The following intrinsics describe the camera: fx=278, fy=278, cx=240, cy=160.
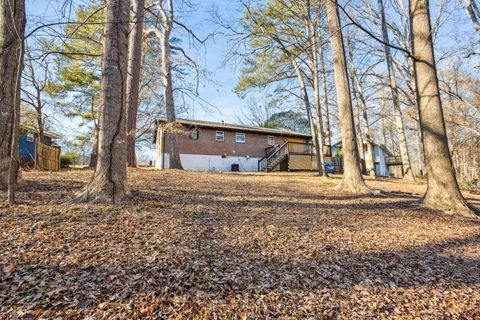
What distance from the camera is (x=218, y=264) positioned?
291 cm

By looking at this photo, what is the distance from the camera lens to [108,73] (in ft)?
14.5

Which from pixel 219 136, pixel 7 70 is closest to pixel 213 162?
pixel 219 136

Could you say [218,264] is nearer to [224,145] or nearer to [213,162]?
[213,162]

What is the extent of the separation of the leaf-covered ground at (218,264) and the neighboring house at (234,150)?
Answer: 1619 centimetres

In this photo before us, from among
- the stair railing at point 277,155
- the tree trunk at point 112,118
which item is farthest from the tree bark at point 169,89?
the stair railing at point 277,155

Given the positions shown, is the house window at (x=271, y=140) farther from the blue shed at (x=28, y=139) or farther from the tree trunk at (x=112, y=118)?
the tree trunk at (x=112, y=118)

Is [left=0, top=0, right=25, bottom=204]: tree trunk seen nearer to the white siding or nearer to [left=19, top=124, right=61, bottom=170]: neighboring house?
[left=19, top=124, right=61, bottom=170]: neighboring house

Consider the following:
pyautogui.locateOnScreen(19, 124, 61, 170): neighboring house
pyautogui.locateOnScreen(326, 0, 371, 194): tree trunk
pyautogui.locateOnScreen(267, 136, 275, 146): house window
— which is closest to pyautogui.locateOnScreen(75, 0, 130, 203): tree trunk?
pyautogui.locateOnScreen(326, 0, 371, 194): tree trunk

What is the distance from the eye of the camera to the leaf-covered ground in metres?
2.22

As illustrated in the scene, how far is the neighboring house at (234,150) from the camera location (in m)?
21.6

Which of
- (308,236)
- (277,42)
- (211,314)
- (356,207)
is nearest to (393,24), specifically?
(277,42)

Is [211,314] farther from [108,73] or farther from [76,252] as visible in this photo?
[108,73]

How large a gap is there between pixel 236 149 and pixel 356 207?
58.0 feet

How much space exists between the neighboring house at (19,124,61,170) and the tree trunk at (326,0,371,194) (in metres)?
10.4
